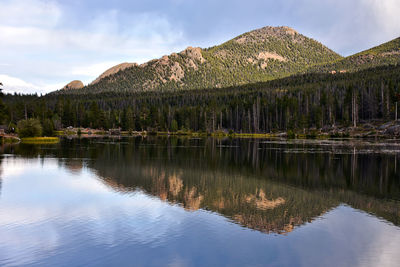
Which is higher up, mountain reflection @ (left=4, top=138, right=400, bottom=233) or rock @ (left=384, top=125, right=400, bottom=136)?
rock @ (left=384, top=125, right=400, bottom=136)

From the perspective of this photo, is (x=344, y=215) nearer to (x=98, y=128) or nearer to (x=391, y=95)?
(x=391, y=95)

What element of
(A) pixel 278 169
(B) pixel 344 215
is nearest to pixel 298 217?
(B) pixel 344 215

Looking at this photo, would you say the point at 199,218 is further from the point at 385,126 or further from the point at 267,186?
the point at 385,126

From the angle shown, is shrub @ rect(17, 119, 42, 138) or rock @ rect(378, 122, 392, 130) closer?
shrub @ rect(17, 119, 42, 138)

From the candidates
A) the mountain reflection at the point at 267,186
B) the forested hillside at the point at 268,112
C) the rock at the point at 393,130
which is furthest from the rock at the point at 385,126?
the mountain reflection at the point at 267,186

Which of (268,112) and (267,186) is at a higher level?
(268,112)

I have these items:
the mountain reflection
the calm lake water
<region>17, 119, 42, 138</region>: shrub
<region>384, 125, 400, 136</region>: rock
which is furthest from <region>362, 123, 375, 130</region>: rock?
<region>17, 119, 42, 138</region>: shrub

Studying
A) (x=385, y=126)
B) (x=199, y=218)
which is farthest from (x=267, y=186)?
(x=385, y=126)

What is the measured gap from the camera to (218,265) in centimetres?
1251

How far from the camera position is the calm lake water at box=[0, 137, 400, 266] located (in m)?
13.5

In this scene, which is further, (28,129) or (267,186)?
(28,129)

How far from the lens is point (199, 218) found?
1883 centimetres

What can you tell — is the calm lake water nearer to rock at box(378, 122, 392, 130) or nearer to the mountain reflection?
the mountain reflection

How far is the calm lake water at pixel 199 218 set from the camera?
44.1ft
